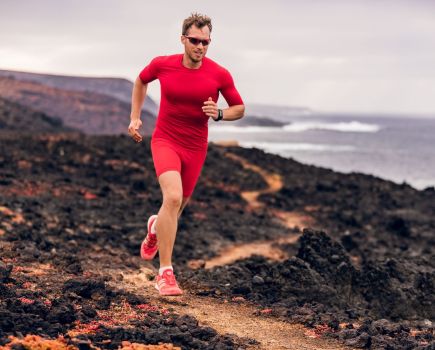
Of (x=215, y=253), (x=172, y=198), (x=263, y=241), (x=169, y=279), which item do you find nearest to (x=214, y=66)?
(x=172, y=198)

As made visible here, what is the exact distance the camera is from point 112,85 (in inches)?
5374

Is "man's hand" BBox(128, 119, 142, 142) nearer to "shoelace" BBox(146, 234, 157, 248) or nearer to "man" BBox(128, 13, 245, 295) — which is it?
"man" BBox(128, 13, 245, 295)

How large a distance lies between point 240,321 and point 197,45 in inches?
139

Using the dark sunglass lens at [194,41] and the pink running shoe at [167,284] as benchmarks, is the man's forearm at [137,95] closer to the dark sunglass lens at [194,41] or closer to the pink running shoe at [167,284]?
the dark sunglass lens at [194,41]

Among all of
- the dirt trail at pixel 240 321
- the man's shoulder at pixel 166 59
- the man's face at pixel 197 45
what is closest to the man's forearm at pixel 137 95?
the man's shoulder at pixel 166 59

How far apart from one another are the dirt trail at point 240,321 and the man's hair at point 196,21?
3.43 metres

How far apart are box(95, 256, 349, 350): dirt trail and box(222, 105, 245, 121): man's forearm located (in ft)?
8.06

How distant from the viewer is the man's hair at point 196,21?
7261 mm

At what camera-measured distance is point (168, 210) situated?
7.51 metres

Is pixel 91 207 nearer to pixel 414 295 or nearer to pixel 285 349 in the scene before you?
pixel 414 295

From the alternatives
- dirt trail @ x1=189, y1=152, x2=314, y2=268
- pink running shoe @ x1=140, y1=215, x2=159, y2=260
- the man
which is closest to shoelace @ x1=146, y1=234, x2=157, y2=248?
pink running shoe @ x1=140, y1=215, x2=159, y2=260

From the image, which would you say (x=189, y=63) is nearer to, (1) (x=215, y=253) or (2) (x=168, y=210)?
(2) (x=168, y=210)

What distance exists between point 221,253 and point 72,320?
12.9 m

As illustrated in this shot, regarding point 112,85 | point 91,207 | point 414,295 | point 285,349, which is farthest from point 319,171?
point 112,85
